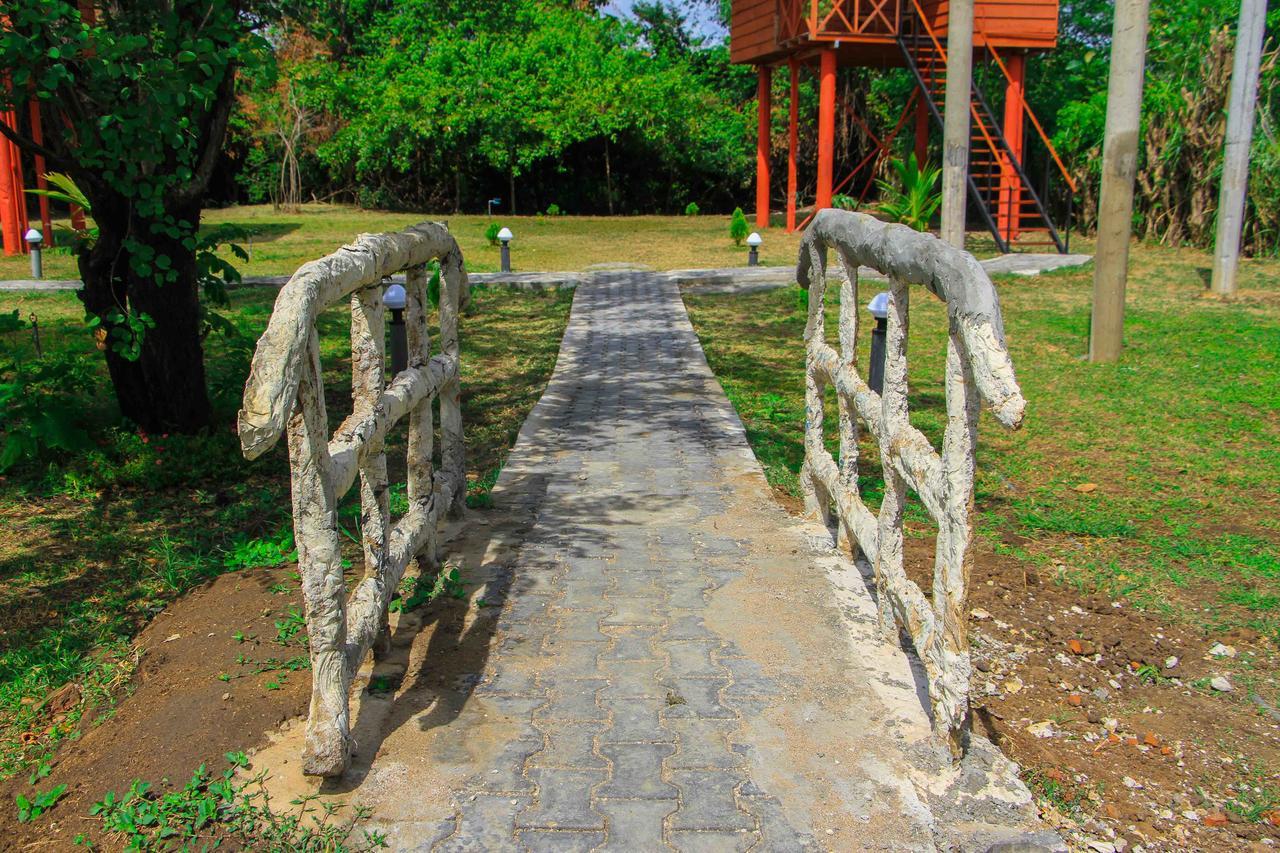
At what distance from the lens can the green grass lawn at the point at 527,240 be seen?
16812mm

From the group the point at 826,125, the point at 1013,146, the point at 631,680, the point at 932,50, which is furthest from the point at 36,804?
the point at 932,50

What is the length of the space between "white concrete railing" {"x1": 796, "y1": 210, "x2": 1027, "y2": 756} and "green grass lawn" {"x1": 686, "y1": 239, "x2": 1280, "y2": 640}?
4.81 feet

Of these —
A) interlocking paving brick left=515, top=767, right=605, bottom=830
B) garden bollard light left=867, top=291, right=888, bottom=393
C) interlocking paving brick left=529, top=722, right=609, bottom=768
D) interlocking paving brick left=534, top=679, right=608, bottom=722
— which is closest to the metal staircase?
garden bollard light left=867, top=291, right=888, bottom=393

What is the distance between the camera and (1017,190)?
1800cm

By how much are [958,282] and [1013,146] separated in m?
16.6

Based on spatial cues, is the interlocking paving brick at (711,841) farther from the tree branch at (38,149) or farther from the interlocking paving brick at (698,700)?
the tree branch at (38,149)

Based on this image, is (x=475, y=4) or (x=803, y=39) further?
(x=475, y=4)

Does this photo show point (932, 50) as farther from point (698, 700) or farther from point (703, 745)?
point (703, 745)

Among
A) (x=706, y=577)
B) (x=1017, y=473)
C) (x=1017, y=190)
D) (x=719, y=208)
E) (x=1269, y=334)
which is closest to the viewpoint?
(x=706, y=577)

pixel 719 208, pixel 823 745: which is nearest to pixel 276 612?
pixel 823 745

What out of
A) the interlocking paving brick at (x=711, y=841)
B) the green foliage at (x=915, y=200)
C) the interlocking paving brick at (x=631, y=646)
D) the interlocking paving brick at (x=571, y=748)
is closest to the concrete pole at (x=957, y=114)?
the green foliage at (x=915, y=200)

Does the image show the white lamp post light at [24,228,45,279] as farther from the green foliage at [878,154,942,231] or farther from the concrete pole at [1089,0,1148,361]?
the concrete pole at [1089,0,1148,361]

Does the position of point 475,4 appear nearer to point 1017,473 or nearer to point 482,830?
point 1017,473

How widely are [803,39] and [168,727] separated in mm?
16839
